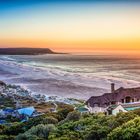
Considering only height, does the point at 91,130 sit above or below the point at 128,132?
below

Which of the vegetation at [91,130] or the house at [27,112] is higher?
the vegetation at [91,130]

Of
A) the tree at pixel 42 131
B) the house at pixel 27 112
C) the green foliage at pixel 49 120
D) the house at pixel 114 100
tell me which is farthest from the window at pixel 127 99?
the tree at pixel 42 131

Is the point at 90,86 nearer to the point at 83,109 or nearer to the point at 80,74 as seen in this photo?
the point at 80,74

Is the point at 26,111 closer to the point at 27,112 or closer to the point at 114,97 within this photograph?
the point at 27,112

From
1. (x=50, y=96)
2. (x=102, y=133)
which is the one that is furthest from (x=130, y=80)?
(x=102, y=133)

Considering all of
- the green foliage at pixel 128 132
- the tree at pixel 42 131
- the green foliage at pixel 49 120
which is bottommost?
the green foliage at pixel 49 120

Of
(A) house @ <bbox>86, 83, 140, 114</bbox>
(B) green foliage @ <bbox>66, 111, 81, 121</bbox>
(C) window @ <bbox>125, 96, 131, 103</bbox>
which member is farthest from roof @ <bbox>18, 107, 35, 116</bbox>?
(B) green foliage @ <bbox>66, 111, 81, 121</bbox>

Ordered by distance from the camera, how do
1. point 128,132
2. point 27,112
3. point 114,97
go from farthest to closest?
point 27,112
point 114,97
point 128,132

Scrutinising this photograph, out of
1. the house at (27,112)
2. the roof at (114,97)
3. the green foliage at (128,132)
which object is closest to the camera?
the green foliage at (128,132)

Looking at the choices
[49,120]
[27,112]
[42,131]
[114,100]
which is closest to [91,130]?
[42,131]

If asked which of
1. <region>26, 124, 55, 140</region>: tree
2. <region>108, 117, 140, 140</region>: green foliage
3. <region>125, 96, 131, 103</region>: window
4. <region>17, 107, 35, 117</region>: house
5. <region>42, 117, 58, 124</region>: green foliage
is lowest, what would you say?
<region>17, 107, 35, 117</region>: house

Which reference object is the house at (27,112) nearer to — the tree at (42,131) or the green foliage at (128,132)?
the tree at (42,131)

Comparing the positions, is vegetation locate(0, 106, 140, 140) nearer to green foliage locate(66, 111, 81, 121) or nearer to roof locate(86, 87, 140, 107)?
green foliage locate(66, 111, 81, 121)
